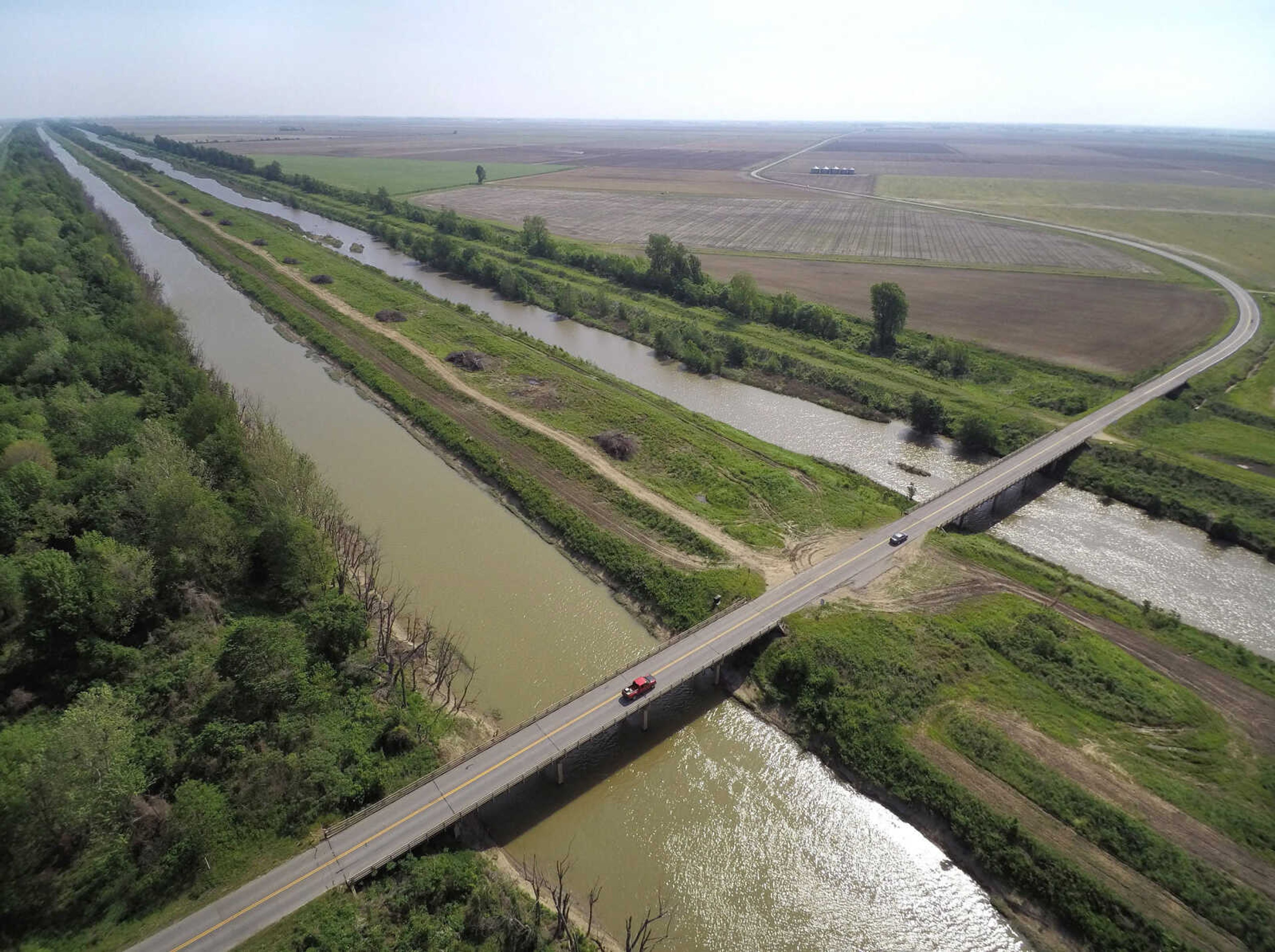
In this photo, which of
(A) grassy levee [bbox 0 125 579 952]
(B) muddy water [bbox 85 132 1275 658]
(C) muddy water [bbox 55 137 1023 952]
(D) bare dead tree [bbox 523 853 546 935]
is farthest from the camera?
Answer: (B) muddy water [bbox 85 132 1275 658]

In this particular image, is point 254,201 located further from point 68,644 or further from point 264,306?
point 68,644

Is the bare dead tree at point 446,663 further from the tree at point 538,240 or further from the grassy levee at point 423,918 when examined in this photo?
the tree at point 538,240

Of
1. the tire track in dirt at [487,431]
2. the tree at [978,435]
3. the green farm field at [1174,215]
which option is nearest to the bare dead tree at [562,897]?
the tire track in dirt at [487,431]

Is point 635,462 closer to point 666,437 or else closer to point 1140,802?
point 666,437

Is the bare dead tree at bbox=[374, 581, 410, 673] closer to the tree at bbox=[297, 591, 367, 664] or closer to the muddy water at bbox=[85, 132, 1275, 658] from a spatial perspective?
the tree at bbox=[297, 591, 367, 664]

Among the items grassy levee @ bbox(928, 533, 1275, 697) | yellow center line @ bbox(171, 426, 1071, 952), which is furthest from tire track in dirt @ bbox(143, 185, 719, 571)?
grassy levee @ bbox(928, 533, 1275, 697)

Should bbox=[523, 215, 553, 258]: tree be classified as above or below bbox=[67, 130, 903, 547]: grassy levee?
above

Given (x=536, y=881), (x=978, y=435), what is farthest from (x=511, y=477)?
(x=978, y=435)
